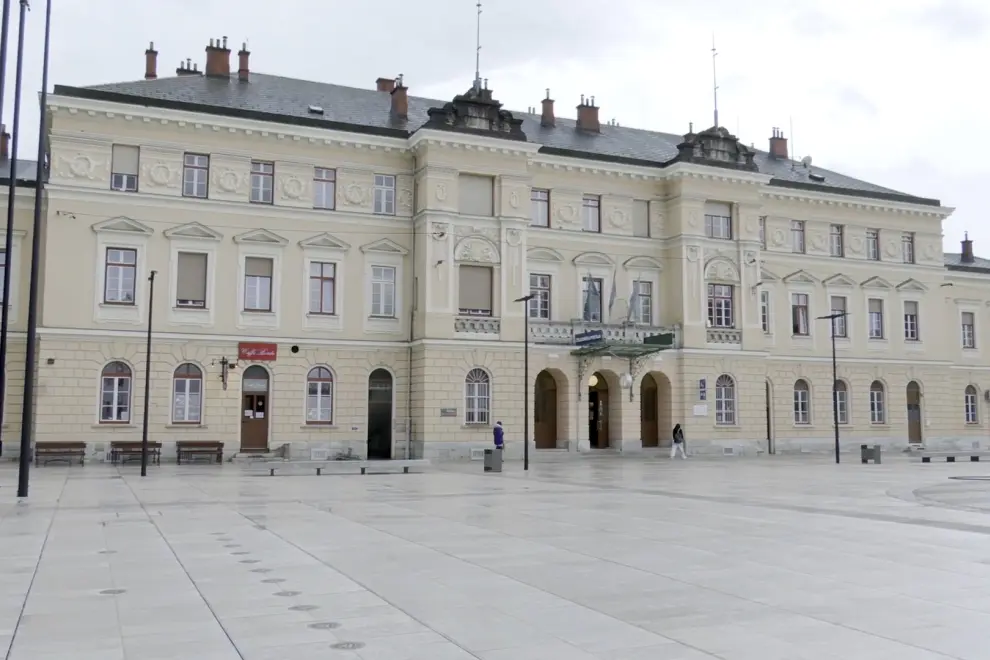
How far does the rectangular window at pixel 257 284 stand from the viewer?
34031 millimetres

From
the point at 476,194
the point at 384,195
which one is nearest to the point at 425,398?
the point at 384,195

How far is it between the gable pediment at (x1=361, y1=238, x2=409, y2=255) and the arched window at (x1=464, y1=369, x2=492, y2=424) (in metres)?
5.55

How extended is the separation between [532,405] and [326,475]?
11.8 meters

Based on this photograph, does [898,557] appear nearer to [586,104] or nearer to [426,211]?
[426,211]

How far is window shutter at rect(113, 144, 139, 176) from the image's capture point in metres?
32.2

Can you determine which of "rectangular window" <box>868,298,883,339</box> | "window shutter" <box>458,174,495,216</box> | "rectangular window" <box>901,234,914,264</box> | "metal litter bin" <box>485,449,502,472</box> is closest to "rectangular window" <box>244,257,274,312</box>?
"window shutter" <box>458,174,495,216</box>

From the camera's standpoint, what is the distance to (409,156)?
36375 millimetres

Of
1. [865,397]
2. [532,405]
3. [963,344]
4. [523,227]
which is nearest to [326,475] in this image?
[532,405]

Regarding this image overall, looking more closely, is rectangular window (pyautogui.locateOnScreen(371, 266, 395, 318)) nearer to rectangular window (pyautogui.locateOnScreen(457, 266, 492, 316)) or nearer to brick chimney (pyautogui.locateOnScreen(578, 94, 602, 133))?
rectangular window (pyautogui.locateOnScreen(457, 266, 492, 316))

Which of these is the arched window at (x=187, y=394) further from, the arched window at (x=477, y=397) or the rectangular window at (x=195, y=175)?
the arched window at (x=477, y=397)

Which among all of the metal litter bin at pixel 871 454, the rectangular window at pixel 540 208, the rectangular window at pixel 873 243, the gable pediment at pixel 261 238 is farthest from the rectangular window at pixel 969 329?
the gable pediment at pixel 261 238

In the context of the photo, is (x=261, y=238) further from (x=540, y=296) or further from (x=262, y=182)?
(x=540, y=296)

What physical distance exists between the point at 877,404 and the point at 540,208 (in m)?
20.4

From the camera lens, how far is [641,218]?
1598 inches
